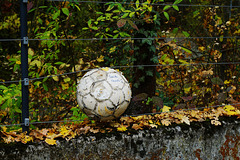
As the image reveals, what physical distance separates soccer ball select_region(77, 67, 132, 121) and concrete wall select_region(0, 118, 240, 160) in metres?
0.26

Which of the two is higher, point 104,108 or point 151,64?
point 151,64

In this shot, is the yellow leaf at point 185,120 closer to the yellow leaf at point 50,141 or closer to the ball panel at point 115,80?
the ball panel at point 115,80

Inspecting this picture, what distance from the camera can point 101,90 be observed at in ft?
9.33

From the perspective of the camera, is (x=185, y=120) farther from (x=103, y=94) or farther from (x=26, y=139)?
(x=26, y=139)

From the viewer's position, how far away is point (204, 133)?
10.9 ft

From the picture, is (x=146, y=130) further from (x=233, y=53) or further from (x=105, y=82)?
(x=233, y=53)

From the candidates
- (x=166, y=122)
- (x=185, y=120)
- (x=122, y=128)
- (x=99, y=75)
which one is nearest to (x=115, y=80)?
(x=99, y=75)

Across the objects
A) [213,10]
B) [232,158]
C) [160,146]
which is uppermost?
[213,10]

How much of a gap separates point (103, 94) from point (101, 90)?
0.05m

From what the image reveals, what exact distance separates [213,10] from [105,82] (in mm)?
2932

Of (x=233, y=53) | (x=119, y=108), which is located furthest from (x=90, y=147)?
(x=233, y=53)

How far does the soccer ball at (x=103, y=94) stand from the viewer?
2.83 metres

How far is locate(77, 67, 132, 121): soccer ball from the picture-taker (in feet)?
9.30

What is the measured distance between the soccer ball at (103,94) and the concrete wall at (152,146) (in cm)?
26
